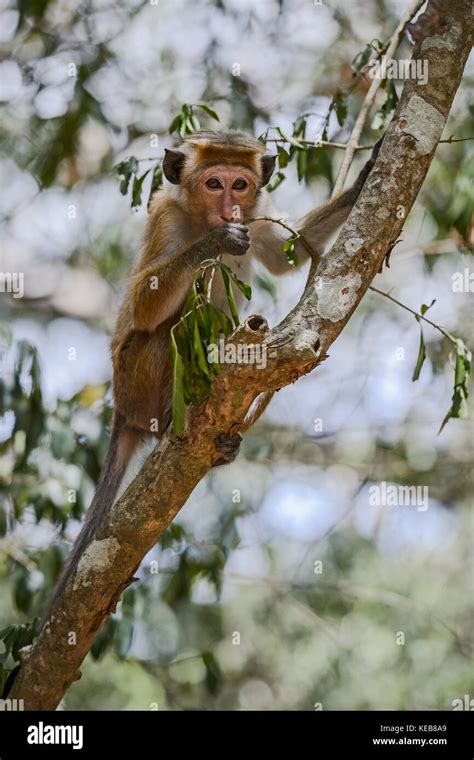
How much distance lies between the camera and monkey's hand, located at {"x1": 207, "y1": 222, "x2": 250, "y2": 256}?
5.68 m

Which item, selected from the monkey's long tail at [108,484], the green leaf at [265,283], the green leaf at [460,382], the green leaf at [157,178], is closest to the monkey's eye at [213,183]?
the green leaf at [157,178]

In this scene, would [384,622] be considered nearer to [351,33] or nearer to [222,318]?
[351,33]

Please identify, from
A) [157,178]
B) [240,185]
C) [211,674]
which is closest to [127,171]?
[157,178]

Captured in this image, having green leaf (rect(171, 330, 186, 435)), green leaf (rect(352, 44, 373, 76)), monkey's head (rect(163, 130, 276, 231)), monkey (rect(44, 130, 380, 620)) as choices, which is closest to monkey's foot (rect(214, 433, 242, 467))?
green leaf (rect(171, 330, 186, 435))

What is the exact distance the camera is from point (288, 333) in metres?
4.54

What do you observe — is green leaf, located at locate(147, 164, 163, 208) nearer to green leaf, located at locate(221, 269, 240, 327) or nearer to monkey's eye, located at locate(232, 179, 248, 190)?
monkey's eye, located at locate(232, 179, 248, 190)

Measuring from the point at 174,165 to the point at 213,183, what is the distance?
0.35 metres

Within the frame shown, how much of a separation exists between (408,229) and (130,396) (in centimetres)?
516

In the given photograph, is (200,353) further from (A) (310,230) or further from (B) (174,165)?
(B) (174,165)

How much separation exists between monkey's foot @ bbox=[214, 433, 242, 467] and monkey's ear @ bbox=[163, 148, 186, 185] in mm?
2082

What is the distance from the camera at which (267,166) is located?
6.66 meters

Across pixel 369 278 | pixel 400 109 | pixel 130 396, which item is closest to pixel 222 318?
pixel 369 278

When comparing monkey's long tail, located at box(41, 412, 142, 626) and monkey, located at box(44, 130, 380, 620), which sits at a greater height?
monkey, located at box(44, 130, 380, 620)

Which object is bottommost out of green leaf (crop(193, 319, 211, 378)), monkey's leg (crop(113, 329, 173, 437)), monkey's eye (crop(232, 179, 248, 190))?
green leaf (crop(193, 319, 211, 378))
